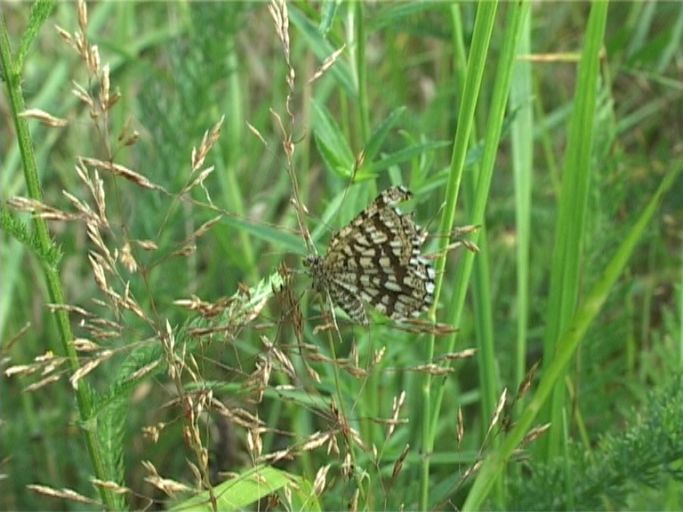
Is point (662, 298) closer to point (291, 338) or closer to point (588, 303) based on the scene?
point (291, 338)

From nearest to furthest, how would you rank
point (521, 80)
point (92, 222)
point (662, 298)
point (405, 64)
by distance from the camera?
point (92, 222)
point (521, 80)
point (662, 298)
point (405, 64)

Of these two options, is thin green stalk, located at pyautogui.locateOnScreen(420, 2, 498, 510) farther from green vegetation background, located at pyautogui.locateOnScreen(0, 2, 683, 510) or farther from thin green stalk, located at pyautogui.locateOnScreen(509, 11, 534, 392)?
thin green stalk, located at pyautogui.locateOnScreen(509, 11, 534, 392)

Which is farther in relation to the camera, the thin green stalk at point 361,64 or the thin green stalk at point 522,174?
the thin green stalk at point 522,174

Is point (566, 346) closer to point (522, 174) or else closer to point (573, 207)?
point (573, 207)

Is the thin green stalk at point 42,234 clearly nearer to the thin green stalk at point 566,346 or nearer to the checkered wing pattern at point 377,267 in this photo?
the checkered wing pattern at point 377,267

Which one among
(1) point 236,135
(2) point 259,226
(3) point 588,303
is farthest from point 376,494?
(1) point 236,135

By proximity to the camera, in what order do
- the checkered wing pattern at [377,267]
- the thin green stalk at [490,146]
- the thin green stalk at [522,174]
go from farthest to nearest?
the thin green stalk at [522,174], the thin green stalk at [490,146], the checkered wing pattern at [377,267]

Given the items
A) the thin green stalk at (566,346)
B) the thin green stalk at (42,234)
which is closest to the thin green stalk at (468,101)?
the thin green stalk at (566,346)

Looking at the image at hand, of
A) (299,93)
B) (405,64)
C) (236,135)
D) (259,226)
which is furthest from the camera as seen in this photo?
(299,93)
